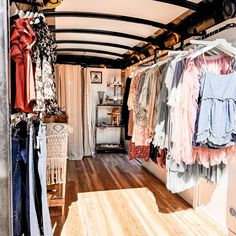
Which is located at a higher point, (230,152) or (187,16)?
(187,16)

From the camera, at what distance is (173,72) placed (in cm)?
197

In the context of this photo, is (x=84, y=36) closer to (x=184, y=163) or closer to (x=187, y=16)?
(x=187, y=16)

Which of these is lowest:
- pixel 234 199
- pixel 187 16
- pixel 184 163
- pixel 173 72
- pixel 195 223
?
pixel 195 223

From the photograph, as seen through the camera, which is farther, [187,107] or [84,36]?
[84,36]

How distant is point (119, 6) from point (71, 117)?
3118 mm

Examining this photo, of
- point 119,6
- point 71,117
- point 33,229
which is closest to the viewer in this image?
point 33,229

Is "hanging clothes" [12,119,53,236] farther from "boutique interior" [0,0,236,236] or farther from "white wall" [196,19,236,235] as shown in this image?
"white wall" [196,19,236,235]

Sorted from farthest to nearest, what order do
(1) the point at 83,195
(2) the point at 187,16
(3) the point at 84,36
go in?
1. (3) the point at 84,36
2. (1) the point at 83,195
3. (2) the point at 187,16

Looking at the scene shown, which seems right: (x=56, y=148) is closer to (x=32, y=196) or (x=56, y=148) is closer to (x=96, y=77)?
(x=32, y=196)

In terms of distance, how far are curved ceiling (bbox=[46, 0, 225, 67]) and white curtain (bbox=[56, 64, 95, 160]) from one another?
1096 millimetres

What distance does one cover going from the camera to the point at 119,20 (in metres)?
2.79

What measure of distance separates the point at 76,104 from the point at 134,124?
247 centimetres

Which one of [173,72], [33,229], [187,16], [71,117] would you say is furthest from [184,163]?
[71,117]

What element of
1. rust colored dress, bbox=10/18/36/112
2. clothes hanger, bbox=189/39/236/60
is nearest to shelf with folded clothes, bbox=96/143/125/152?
clothes hanger, bbox=189/39/236/60
